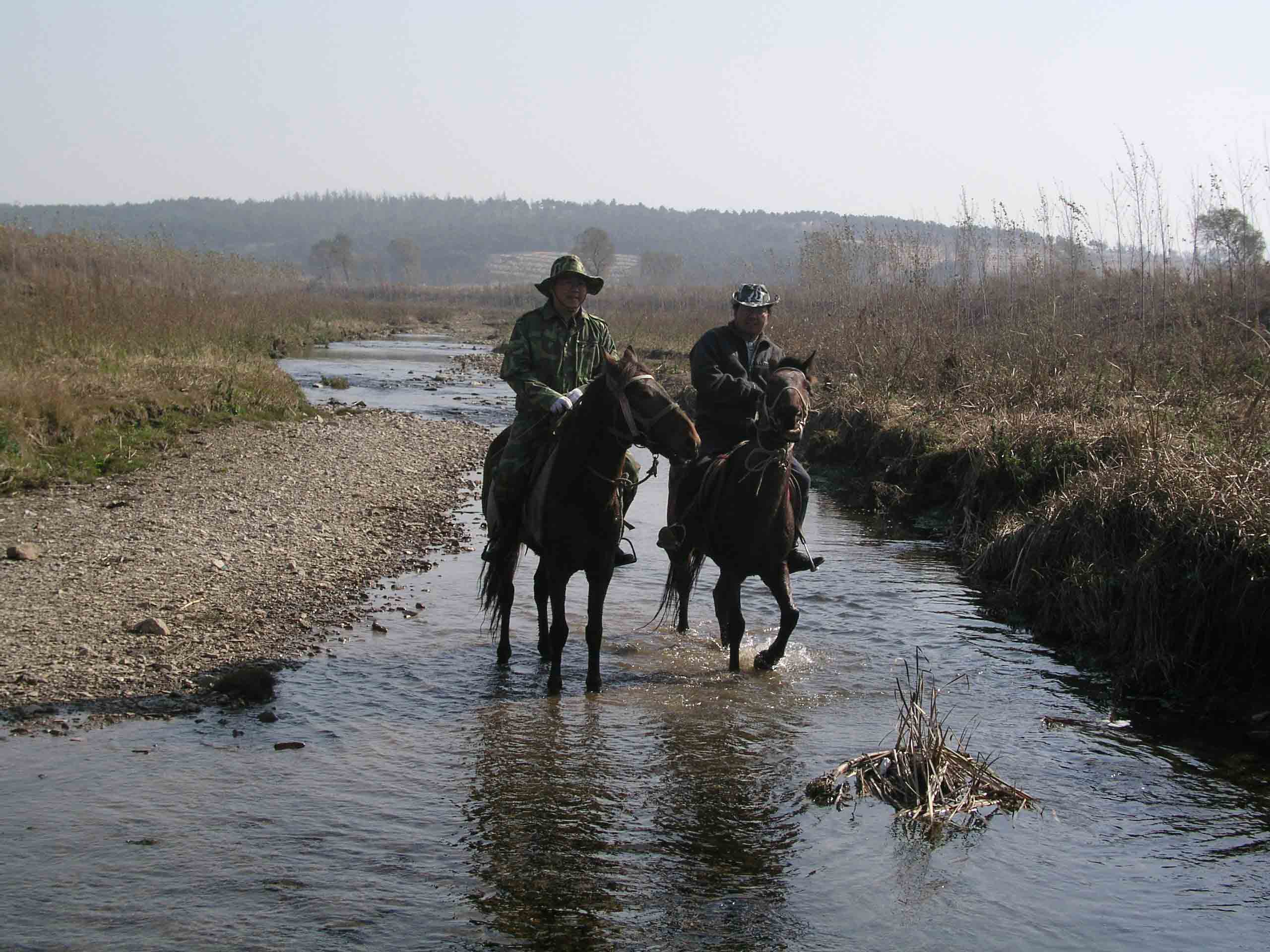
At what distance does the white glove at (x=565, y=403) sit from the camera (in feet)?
23.0

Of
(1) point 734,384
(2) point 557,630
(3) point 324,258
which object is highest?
(3) point 324,258

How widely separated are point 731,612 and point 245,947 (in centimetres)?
448

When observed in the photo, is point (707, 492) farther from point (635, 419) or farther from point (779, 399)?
point (635, 419)

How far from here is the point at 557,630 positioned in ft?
24.4

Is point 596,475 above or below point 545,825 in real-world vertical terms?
above

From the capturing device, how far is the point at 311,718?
22.2ft

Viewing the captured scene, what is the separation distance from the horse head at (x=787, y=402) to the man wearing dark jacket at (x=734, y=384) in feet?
0.77

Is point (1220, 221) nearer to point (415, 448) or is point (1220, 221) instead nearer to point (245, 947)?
point (415, 448)

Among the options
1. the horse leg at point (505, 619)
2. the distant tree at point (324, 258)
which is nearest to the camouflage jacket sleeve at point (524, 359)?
the horse leg at point (505, 619)

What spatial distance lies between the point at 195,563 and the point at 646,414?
16.7ft

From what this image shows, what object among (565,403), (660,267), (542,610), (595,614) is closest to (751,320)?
(565,403)

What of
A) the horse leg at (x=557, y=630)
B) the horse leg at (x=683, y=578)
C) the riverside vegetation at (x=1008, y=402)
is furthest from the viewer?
the horse leg at (x=683, y=578)

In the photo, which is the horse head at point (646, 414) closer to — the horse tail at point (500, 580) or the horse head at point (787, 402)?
the horse head at point (787, 402)

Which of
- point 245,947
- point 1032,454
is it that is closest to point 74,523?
point 245,947
